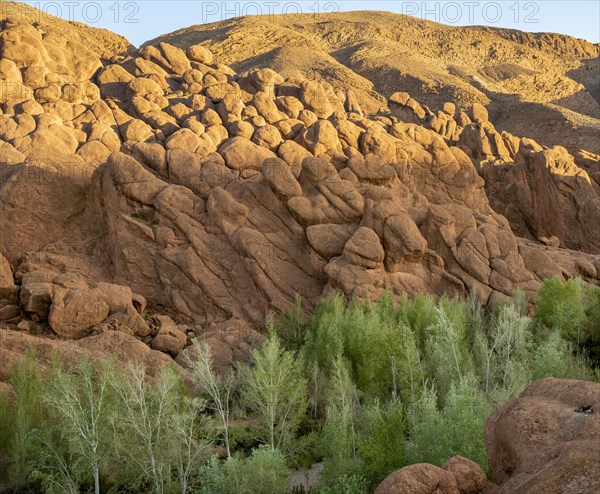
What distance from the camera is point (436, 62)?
141625mm

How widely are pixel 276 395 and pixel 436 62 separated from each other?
129 m

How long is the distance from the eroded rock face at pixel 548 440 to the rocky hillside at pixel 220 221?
69.6 feet

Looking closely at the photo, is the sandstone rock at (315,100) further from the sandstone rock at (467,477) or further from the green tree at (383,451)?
the sandstone rock at (467,477)

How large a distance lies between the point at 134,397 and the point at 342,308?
16.3 metres

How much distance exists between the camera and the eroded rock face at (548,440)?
337 inches

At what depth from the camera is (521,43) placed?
16400cm

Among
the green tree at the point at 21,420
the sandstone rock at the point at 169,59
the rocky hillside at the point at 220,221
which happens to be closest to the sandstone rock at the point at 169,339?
the rocky hillside at the point at 220,221

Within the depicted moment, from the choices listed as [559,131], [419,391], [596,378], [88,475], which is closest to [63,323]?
[88,475]

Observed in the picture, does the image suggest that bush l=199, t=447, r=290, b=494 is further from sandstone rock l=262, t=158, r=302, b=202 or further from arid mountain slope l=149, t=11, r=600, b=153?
arid mountain slope l=149, t=11, r=600, b=153

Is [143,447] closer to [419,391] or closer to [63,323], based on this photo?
[419,391]

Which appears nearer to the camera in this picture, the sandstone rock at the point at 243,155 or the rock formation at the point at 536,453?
the rock formation at the point at 536,453

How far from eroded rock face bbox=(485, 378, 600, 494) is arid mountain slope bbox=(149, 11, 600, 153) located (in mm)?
71556

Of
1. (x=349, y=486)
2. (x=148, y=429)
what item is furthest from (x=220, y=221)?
(x=349, y=486)

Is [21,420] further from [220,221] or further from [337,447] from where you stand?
[220,221]
